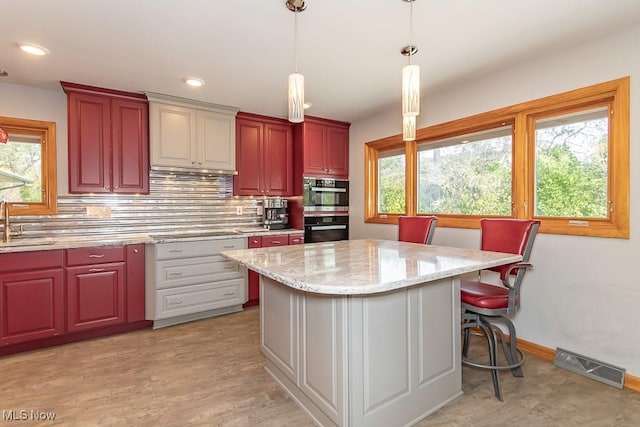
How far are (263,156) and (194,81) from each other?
4.37 ft

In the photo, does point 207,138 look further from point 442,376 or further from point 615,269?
point 615,269

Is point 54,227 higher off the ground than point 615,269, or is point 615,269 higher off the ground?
point 54,227

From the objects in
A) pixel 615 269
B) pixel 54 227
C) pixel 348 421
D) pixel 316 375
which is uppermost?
pixel 54 227

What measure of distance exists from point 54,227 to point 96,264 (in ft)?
2.32

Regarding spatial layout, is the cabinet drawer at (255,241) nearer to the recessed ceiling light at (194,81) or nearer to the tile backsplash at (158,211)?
the tile backsplash at (158,211)

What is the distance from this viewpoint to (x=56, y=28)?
2.04 meters

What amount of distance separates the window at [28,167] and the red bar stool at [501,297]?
3.78 meters

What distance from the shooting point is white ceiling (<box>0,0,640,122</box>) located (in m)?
1.85

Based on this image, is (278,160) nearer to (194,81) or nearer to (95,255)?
(194,81)

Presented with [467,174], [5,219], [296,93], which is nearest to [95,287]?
[5,219]

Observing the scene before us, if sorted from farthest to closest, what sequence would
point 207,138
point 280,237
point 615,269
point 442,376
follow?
point 280,237 → point 207,138 → point 615,269 → point 442,376

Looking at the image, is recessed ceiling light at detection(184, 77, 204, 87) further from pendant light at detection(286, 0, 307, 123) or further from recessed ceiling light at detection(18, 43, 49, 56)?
pendant light at detection(286, 0, 307, 123)

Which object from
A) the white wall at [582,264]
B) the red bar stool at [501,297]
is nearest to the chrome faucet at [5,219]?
Answer: the red bar stool at [501,297]

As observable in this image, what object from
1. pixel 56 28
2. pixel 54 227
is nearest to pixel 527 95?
pixel 56 28
